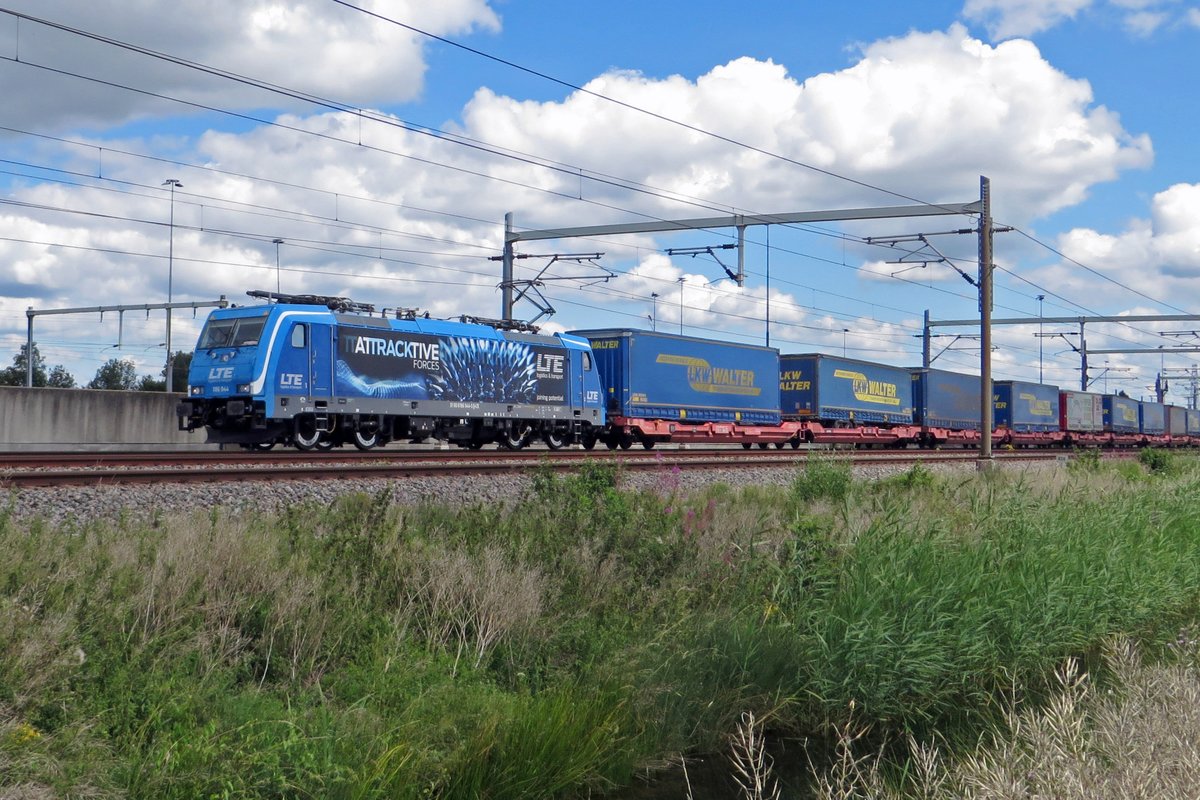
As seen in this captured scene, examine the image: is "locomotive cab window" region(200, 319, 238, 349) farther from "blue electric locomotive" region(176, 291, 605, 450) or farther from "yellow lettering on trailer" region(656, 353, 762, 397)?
"yellow lettering on trailer" region(656, 353, 762, 397)

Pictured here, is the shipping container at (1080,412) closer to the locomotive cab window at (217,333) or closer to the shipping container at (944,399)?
the shipping container at (944,399)

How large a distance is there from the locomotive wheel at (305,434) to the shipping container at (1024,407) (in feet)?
113

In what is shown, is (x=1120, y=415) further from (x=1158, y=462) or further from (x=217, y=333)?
(x=217, y=333)

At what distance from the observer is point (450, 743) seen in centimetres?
676

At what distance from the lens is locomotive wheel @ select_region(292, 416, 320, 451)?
22078 mm

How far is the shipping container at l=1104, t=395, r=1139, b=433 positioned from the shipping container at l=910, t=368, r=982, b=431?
46.5 feet

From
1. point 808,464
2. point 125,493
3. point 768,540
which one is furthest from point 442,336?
point 768,540

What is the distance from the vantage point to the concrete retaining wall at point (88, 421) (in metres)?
24.8

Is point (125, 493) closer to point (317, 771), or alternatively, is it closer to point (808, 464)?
point (317, 771)

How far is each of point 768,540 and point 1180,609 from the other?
14.2 feet

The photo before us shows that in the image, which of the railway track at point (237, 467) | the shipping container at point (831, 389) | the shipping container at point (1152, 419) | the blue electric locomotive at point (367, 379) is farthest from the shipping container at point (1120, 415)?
the railway track at point (237, 467)

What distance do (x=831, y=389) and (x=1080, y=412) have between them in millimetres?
24765

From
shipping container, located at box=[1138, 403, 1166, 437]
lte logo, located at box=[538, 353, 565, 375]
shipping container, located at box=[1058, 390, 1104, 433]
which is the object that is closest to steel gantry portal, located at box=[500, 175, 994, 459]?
lte logo, located at box=[538, 353, 565, 375]

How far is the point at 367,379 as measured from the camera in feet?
75.6
